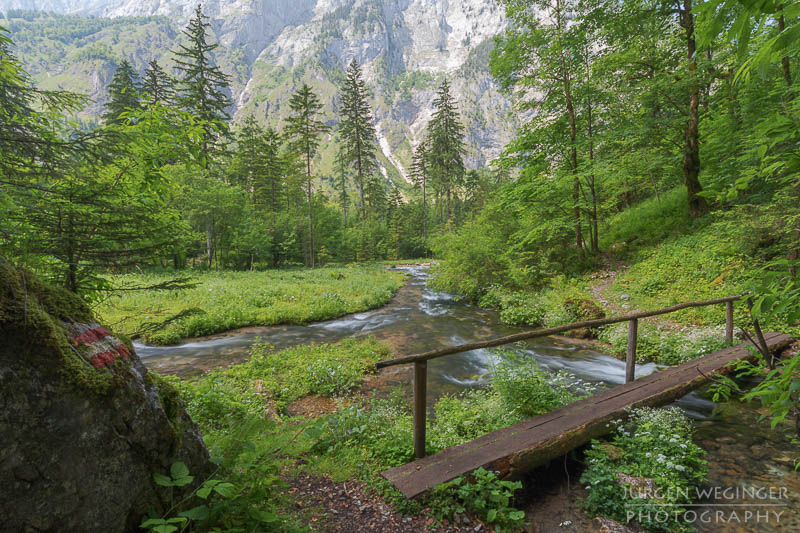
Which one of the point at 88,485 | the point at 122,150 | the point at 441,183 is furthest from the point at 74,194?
the point at 441,183

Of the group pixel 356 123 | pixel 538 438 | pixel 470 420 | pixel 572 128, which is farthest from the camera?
pixel 356 123

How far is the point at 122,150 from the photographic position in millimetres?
3504

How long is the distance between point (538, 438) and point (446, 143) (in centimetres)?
4295

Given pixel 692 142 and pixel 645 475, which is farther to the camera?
pixel 692 142

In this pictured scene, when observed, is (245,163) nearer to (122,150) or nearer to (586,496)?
(122,150)

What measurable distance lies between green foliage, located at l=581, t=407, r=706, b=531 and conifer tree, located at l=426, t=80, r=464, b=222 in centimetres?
3859

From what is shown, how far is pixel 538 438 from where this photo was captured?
421cm

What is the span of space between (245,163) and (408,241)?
2485 cm

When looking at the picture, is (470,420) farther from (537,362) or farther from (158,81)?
(158,81)

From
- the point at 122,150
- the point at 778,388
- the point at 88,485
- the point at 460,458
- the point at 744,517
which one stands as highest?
the point at 122,150

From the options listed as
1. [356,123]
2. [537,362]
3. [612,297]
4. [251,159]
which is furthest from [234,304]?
[356,123]

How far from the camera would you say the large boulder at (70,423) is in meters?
1.82

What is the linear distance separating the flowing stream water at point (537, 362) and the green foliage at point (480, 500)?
2036 mm

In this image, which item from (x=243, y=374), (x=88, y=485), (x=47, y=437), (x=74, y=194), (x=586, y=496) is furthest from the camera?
(x=243, y=374)
